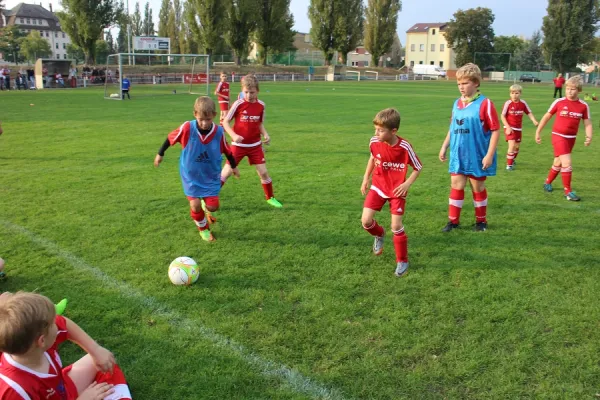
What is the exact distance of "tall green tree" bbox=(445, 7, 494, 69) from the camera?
72.7 meters

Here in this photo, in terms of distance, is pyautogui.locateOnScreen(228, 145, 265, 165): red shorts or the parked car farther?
the parked car

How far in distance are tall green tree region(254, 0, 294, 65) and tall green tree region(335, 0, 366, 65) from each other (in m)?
6.84

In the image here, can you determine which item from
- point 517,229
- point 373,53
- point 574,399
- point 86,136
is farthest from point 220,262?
point 373,53

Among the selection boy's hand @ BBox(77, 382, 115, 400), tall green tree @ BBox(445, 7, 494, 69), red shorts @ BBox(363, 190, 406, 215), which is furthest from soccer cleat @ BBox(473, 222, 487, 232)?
tall green tree @ BBox(445, 7, 494, 69)

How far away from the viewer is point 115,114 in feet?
59.6

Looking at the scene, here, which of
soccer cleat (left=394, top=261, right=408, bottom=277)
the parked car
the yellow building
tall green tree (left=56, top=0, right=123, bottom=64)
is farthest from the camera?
the yellow building

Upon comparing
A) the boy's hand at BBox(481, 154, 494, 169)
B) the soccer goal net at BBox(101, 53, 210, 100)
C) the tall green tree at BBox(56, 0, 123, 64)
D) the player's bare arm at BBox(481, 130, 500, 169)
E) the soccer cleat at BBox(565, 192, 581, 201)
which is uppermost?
the tall green tree at BBox(56, 0, 123, 64)

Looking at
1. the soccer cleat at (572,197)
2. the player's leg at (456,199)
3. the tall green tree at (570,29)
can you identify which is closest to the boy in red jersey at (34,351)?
the player's leg at (456,199)

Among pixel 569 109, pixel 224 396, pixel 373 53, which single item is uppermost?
pixel 373 53

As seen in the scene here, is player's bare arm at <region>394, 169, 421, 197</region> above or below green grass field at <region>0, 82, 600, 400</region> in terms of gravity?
above

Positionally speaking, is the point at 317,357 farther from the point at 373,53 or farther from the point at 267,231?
the point at 373,53

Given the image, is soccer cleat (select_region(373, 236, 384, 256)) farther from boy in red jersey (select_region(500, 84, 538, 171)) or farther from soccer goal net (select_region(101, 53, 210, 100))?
soccer goal net (select_region(101, 53, 210, 100))

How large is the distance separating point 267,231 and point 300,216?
0.74 metres

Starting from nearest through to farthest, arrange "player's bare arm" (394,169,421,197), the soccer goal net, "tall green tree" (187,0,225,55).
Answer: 1. "player's bare arm" (394,169,421,197)
2. the soccer goal net
3. "tall green tree" (187,0,225,55)
